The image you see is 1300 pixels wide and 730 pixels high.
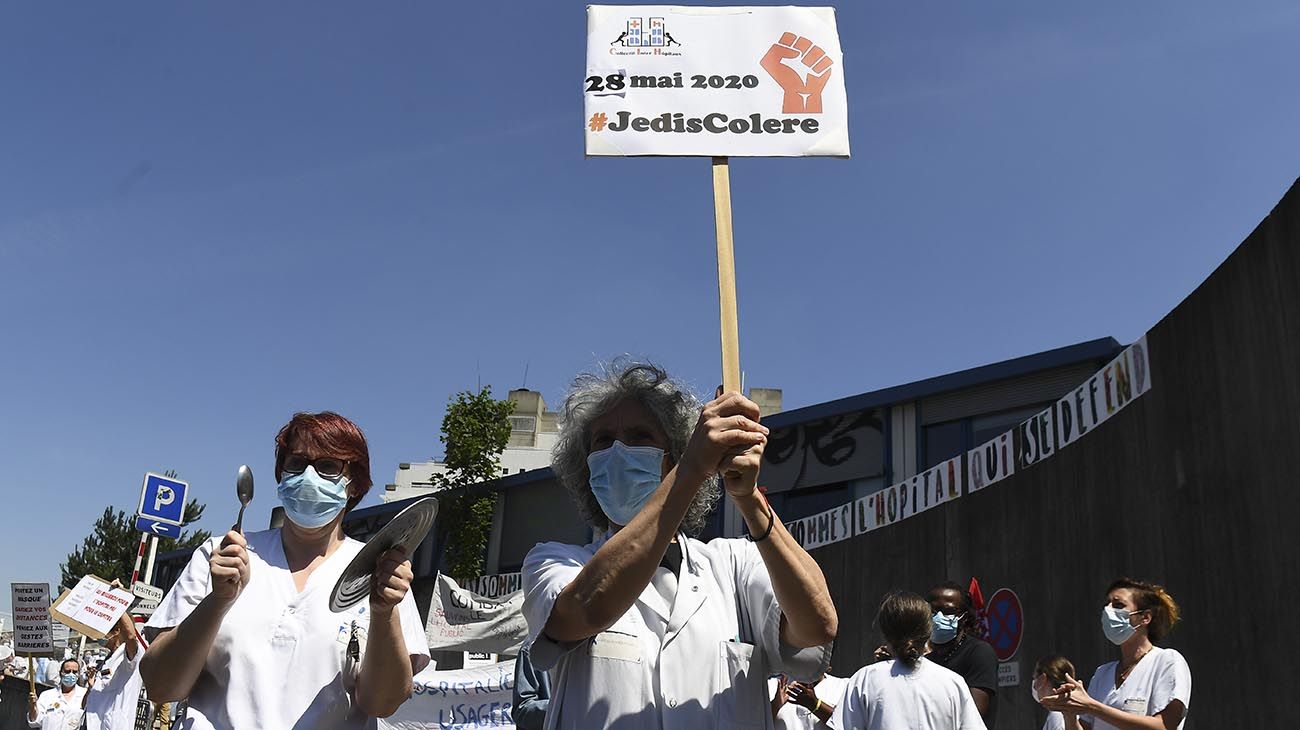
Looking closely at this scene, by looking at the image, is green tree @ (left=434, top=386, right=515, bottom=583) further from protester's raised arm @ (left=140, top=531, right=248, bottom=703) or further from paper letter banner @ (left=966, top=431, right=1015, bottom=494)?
protester's raised arm @ (left=140, top=531, right=248, bottom=703)

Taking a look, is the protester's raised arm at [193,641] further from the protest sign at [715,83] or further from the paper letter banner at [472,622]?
the paper letter banner at [472,622]

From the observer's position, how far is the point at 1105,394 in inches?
385

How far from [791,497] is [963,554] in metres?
4.90

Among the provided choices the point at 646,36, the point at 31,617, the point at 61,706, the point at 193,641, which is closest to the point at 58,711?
the point at 61,706

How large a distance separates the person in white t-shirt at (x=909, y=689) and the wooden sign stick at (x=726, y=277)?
2757 mm

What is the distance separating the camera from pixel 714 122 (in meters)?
3.32

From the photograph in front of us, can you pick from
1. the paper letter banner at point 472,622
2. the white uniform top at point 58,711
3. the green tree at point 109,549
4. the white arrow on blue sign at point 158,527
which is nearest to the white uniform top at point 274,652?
the white arrow on blue sign at point 158,527

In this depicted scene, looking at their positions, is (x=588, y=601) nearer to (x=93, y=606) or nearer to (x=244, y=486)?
(x=244, y=486)

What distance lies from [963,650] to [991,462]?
619 centimetres

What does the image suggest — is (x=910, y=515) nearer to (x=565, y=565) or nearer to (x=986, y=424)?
(x=986, y=424)

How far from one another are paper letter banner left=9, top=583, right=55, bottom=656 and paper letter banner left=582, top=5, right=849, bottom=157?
1172cm

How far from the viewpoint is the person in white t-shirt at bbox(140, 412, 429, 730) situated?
301cm

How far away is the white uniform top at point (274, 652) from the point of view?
10.1ft

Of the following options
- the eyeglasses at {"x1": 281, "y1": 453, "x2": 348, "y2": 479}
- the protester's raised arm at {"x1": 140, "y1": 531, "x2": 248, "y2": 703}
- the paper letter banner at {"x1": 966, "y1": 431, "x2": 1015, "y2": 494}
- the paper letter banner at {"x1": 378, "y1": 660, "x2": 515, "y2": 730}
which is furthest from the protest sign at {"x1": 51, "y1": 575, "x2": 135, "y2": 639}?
the paper letter banner at {"x1": 966, "y1": 431, "x2": 1015, "y2": 494}
